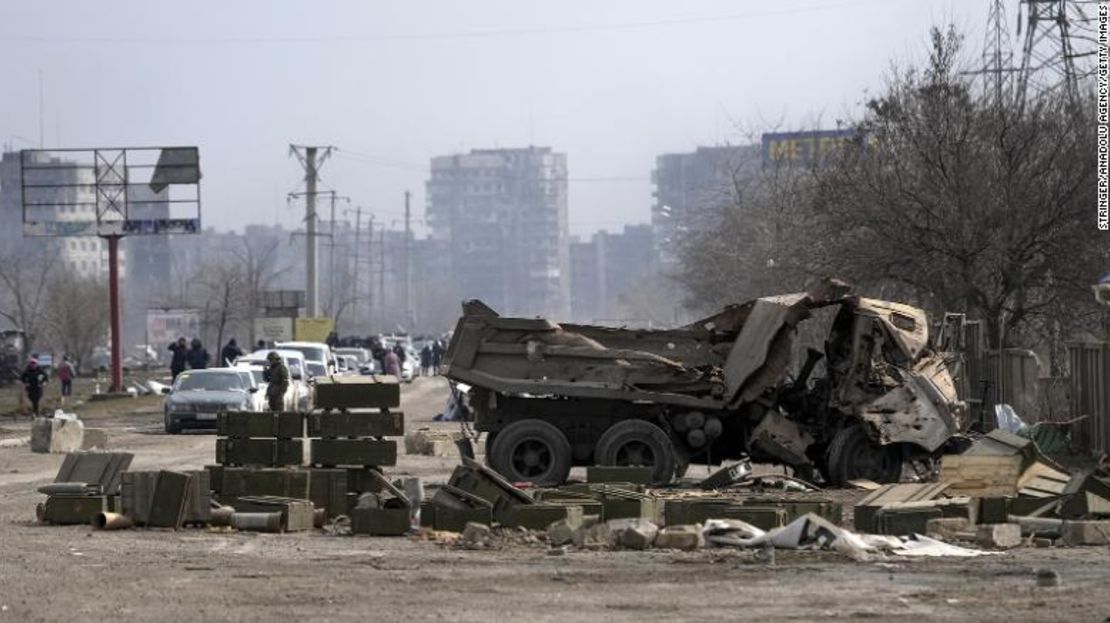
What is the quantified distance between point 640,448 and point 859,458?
8.87ft

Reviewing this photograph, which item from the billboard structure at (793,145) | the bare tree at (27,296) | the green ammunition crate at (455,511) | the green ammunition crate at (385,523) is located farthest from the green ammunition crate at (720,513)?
the bare tree at (27,296)

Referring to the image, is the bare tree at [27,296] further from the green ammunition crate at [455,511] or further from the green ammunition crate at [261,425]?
the green ammunition crate at [455,511]

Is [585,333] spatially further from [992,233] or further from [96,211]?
[96,211]

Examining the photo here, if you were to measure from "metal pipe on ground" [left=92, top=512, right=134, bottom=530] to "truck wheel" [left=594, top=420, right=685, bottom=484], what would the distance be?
718 centimetres

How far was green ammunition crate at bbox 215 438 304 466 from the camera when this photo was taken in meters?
20.3

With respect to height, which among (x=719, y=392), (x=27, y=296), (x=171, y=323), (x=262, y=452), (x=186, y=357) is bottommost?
(x=262, y=452)

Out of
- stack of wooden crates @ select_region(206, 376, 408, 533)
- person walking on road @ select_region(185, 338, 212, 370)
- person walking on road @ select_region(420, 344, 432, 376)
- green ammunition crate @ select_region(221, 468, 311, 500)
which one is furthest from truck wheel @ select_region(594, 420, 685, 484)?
person walking on road @ select_region(420, 344, 432, 376)

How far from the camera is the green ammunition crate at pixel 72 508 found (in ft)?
61.3

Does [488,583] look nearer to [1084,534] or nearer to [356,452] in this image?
[1084,534]

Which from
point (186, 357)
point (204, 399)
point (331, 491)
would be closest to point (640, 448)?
point (331, 491)

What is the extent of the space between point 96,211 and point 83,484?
4060 centimetres

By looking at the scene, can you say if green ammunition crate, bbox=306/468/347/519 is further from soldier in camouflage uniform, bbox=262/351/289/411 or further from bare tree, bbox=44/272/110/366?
bare tree, bbox=44/272/110/366

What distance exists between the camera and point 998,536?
15.9 metres

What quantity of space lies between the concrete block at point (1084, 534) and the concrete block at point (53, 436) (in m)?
21.5
